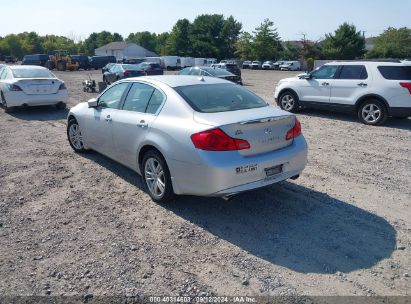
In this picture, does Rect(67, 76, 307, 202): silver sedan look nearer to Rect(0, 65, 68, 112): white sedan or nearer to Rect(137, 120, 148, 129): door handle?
Rect(137, 120, 148, 129): door handle

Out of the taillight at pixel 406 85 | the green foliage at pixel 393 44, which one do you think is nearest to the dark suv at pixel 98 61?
the green foliage at pixel 393 44

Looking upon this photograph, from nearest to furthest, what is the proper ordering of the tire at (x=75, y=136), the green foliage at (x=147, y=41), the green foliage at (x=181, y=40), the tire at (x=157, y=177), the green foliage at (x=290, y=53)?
the tire at (x=157, y=177) < the tire at (x=75, y=136) < the green foliage at (x=290, y=53) < the green foliage at (x=181, y=40) < the green foliage at (x=147, y=41)

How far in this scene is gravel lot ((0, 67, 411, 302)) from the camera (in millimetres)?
3301

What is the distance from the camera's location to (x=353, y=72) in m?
10.5

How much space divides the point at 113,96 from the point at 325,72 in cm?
756

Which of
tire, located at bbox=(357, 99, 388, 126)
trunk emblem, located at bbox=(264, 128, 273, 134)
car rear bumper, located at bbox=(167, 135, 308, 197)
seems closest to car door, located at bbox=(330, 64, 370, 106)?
tire, located at bbox=(357, 99, 388, 126)

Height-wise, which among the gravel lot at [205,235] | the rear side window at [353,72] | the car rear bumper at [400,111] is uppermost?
A: the rear side window at [353,72]

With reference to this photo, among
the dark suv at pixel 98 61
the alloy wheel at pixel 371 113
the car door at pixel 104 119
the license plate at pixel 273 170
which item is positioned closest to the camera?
the license plate at pixel 273 170

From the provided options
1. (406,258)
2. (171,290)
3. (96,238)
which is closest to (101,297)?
(171,290)

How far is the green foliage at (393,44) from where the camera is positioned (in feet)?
200

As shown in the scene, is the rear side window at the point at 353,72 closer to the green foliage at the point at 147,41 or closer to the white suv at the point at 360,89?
the white suv at the point at 360,89

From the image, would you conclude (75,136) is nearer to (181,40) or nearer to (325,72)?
(325,72)

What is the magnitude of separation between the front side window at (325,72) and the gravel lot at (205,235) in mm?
5085

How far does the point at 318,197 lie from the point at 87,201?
10.4 feet
